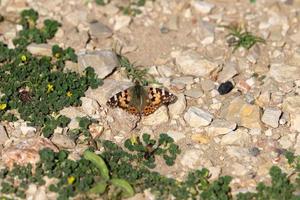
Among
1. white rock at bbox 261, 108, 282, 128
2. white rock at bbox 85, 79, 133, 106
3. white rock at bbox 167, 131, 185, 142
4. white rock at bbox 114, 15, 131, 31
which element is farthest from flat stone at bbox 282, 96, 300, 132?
white rock at bbox 114, 15, 131, 31

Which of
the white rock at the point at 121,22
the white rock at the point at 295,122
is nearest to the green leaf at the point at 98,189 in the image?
the white rock at the point at 295,122

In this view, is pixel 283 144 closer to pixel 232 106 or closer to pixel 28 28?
pixel 232 106

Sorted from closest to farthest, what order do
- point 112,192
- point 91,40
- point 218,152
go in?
1. point 112,192
2. point 218,152
3. point 91,40

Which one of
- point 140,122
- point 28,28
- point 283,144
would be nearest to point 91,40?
point 28,28

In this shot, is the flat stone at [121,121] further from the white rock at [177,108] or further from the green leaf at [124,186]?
the green leaf at [124,186]

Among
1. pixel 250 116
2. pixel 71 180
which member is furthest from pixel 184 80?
pixel 71 180

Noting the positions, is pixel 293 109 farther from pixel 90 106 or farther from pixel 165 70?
pixel 90 106
